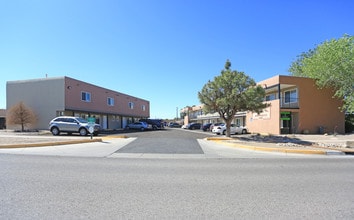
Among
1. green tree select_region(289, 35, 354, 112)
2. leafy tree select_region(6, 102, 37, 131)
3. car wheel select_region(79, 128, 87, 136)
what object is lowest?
car wheel select_region(79, 128, 87, 136)

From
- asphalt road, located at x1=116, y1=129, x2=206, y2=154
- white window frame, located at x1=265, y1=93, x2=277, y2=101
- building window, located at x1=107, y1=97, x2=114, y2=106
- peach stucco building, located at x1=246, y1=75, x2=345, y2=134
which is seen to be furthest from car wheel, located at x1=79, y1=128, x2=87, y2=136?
white window frame, located at x1=265, y1=93, x2=277, y2=101

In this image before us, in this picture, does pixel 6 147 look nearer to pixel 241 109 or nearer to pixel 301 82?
pixel 241 109

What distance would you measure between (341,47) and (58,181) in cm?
3395

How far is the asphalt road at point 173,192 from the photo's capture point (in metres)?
4.53

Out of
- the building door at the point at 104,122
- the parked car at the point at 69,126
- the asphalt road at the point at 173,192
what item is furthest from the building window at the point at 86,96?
the asphalt road at the point at 173,192

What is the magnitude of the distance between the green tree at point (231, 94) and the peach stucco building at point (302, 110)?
769cm

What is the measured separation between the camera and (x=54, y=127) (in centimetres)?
2438

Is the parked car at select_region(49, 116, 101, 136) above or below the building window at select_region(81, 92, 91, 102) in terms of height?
below

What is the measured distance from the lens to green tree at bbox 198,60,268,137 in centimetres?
2241

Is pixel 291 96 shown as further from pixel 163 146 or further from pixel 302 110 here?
pixel 163 146

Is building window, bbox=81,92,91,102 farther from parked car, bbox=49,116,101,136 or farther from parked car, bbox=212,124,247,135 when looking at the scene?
parked car, bbox=212,124,247,135

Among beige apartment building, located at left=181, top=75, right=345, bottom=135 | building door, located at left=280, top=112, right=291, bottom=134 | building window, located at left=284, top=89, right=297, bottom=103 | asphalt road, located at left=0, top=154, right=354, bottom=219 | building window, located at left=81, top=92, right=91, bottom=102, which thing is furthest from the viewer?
building window, located at left=81, top=92, right=91, bottom=102

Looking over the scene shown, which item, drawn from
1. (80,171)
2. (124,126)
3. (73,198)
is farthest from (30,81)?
(73,198)

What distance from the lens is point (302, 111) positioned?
30.4 meters
